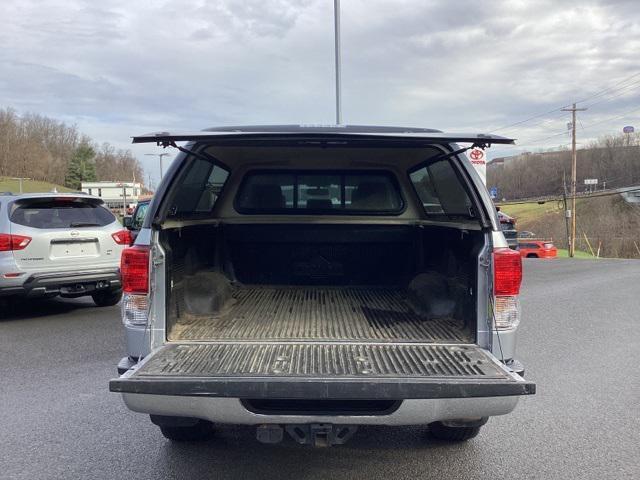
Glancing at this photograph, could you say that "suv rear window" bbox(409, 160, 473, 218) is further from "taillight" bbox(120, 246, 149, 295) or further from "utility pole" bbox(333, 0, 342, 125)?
"utility pole" bbox(333, 0, 342, 125)

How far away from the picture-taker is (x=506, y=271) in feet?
10.1

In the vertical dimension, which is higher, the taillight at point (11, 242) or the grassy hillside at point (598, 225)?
the taillight at point (11, 242)

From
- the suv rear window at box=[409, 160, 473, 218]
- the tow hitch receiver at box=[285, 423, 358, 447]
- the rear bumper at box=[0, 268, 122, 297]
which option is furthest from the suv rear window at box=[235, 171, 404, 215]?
the rear bumper at box=[0, 268, 122, 297]

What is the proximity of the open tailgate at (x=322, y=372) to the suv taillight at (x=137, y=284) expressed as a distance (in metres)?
0.24

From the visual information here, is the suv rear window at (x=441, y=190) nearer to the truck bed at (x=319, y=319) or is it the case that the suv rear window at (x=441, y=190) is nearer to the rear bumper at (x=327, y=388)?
the truck bed at (x=319, y=319)

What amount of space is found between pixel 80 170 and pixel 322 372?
83.2m

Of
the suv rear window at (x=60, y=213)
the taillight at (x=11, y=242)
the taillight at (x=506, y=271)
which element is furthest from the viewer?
the suv rear window at (x=60, y=213)

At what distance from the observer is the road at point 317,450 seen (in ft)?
11.1

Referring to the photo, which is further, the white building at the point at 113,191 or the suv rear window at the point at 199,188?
the white building at the point at 113,191

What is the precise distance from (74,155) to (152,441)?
8710cm

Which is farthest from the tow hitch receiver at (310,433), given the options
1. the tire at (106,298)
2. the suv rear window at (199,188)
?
the tire at (106,298)

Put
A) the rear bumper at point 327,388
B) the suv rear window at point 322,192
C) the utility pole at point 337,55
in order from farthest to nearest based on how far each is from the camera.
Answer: the utility pole at point 337,55, the suv rear window at point 322,192, the rear bumper at point 327,388

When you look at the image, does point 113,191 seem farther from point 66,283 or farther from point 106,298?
point 66,283

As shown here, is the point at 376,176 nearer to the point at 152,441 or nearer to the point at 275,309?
the point at 275,309
